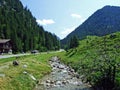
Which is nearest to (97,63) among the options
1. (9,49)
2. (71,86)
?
(71,86)

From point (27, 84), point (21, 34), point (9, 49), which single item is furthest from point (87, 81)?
point (21, 34)

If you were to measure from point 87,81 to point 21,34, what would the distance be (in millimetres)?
137906

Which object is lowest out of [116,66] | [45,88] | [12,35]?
[45,88]

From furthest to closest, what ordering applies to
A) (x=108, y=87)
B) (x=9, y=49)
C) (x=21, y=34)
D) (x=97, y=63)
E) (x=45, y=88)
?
(x=21, y=34) < (x=9, y=49) < (x=45, y=88) < (x=97, y=63) < (x=108, y=87)

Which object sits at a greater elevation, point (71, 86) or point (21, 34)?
point (21, 34)

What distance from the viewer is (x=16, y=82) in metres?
39.2

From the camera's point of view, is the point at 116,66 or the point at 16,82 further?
the point at 16,82

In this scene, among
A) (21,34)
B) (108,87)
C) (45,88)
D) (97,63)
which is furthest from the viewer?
(21,34)

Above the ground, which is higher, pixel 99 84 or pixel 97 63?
pixel 97 63

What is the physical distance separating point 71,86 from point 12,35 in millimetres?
120148

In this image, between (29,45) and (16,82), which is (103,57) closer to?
(16,82)

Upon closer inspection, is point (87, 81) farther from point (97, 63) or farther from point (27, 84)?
point (27, 84)

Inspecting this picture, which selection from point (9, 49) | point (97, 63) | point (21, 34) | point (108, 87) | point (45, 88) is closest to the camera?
point (108, 87)

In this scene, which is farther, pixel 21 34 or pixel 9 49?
pixel 21 34
